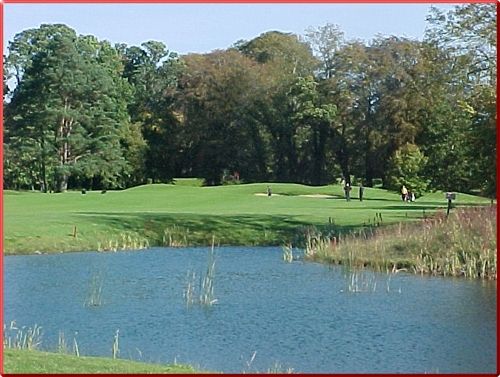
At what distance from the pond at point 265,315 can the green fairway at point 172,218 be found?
4444 mm

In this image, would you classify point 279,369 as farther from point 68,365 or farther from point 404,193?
point 404,193

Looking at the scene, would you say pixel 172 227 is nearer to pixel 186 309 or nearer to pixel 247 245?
pixel 247 245

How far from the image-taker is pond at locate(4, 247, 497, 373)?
14.8m

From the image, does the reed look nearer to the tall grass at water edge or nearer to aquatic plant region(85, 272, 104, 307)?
the tall grass at water edge

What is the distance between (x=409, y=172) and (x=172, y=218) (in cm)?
2276

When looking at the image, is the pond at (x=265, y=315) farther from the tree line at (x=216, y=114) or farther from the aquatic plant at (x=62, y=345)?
the tree line at (x=216, y=114)

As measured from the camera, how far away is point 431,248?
25766 mm

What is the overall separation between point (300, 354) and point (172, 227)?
20448 mm

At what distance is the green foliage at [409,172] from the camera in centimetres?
5584

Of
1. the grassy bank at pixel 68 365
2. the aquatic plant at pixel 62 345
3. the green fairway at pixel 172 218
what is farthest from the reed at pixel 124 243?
the grassy bank at pixel 68 365

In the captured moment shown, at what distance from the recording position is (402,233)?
28.0m

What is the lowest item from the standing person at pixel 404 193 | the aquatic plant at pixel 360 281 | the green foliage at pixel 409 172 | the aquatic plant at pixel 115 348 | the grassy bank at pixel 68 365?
the aquatic plant at pixel 115 348

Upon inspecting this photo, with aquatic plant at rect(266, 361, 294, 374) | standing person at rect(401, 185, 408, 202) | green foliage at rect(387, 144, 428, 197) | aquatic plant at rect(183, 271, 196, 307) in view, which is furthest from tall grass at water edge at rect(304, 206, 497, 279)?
green foliage at rect(387, 144, 428, 197)

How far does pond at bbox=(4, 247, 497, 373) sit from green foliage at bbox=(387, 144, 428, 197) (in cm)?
2968
